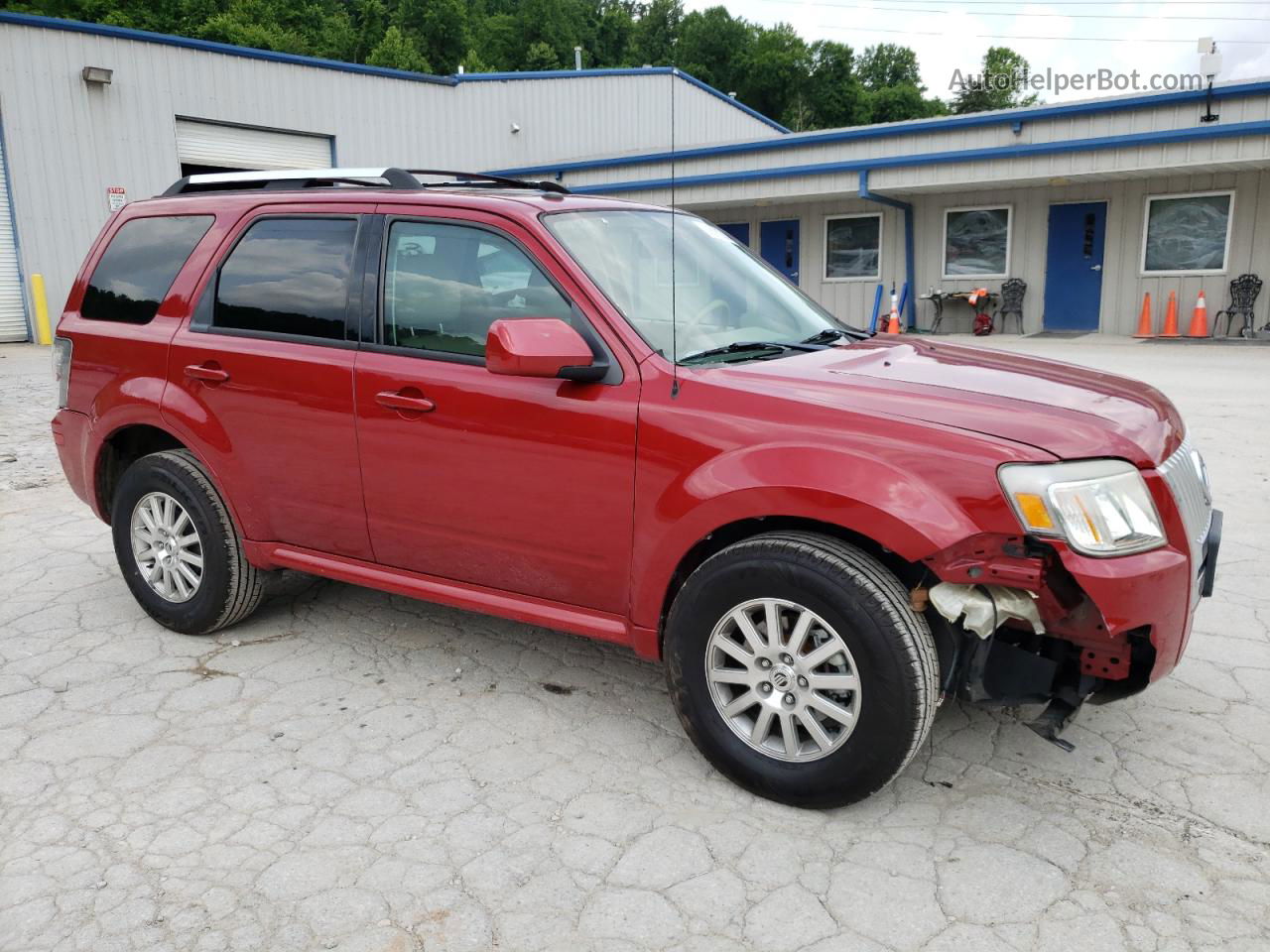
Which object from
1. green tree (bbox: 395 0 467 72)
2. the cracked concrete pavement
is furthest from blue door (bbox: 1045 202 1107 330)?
green tree (bbox: 395 0 467 72)

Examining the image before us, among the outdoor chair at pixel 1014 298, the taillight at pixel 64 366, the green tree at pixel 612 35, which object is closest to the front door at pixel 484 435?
the taillight at pixel 64 366

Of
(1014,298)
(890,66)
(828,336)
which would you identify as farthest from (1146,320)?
Result: (890,66)

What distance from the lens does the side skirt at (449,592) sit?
3.37 m

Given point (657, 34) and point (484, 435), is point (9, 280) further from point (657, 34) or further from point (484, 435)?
point (657, 34)

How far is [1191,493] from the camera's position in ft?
9.95

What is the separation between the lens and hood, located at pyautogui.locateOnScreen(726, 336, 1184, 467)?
9.05ft

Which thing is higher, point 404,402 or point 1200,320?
point 404,402

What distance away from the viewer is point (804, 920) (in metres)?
2.53

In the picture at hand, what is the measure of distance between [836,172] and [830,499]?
17184 mm

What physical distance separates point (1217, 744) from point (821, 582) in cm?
168

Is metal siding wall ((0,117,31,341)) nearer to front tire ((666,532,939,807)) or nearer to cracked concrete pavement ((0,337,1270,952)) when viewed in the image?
cracked concrete pavement ((0,337,1270,952))

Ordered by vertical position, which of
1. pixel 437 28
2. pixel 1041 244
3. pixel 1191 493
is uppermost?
pixel 437 28

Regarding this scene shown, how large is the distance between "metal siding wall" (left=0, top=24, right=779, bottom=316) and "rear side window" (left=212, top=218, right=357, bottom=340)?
17.6 metres

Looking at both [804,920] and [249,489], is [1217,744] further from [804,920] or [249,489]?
[249,489]
